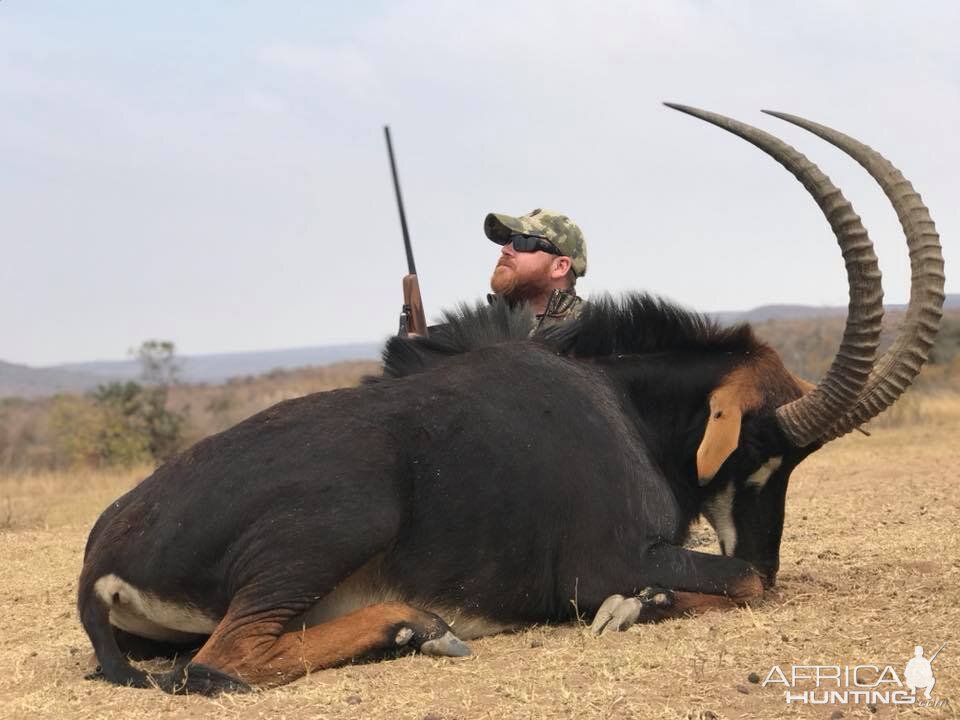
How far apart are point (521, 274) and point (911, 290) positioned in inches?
116

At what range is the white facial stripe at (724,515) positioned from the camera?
21.6 ft

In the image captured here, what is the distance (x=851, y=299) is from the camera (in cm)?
615

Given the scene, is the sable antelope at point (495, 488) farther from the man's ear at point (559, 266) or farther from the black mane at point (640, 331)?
the man's ear at point (559, 266)

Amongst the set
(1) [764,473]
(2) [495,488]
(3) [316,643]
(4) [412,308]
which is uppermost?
(4) [412,308]

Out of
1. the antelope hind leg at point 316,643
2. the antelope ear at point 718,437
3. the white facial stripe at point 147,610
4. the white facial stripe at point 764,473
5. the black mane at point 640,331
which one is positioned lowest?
the antelope hind leg at point 316,643

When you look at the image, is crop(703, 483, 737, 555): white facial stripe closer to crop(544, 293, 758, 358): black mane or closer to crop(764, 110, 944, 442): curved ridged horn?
crop(764, 110, 944, 442): curved ridged horn

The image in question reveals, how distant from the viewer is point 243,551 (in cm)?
554

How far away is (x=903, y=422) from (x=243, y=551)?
15.5 metres

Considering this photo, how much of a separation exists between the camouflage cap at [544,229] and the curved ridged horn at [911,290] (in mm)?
2358

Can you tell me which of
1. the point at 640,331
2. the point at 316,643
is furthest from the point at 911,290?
the point at 316,643

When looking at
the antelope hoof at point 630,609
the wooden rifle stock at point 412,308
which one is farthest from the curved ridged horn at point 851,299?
the wooden rifle stock at point 412,308

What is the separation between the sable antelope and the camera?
554 centimetres

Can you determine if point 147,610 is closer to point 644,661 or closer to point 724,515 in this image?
point 644,661

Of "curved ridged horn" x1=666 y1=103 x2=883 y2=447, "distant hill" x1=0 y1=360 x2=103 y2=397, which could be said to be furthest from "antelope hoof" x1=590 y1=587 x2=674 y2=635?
"distant hill" x1=0 y1=360 x2=103 y2=397
